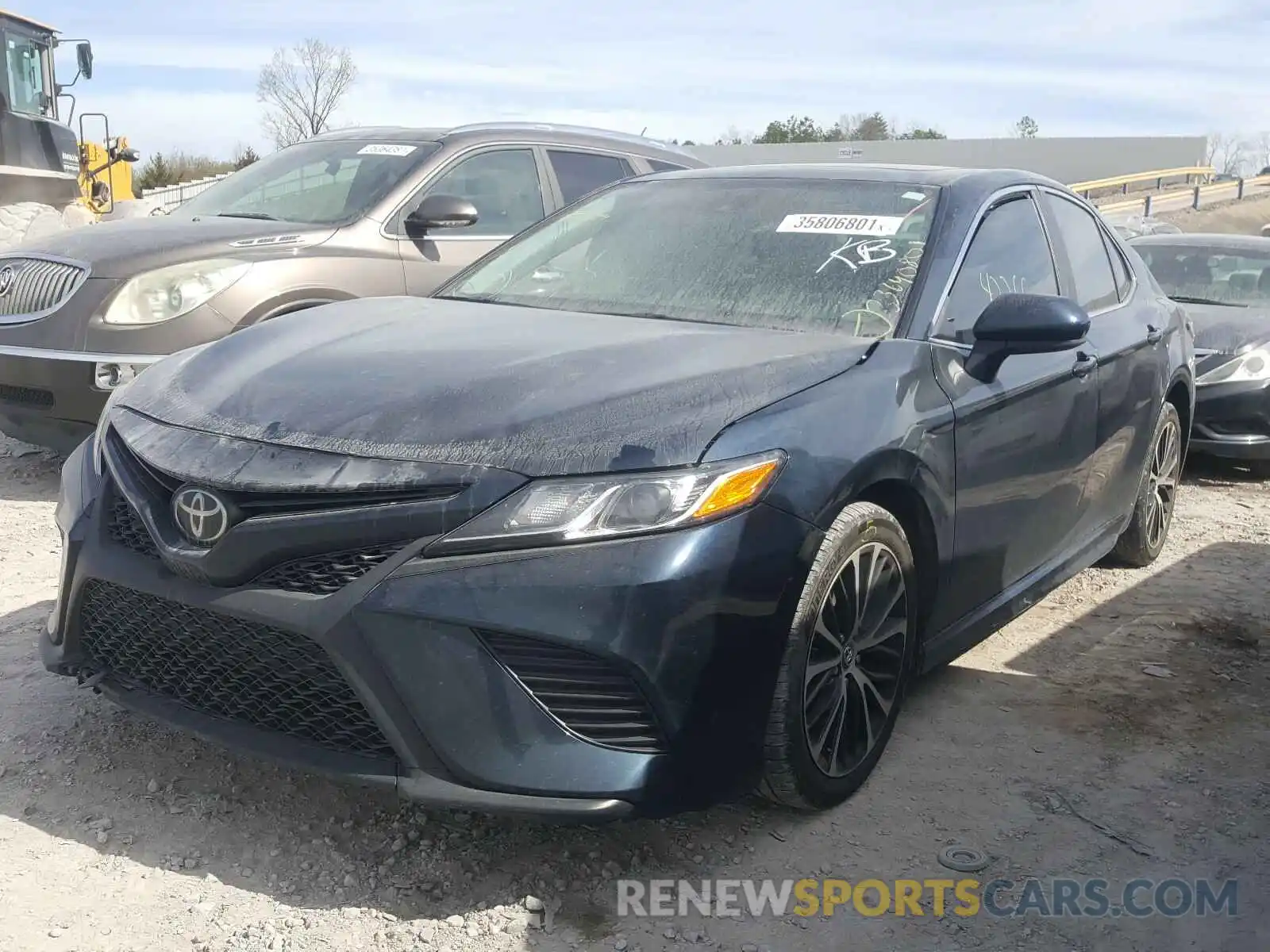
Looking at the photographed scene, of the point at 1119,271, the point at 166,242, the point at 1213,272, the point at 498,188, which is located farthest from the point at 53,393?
the point at 1213,272

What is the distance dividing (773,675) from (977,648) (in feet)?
6.23

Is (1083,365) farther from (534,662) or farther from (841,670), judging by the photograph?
(534,662)

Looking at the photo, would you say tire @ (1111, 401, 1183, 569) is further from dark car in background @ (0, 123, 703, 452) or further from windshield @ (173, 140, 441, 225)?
windshield @ (173, 140, 441, 225)

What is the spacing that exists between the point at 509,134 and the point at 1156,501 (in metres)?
3.61

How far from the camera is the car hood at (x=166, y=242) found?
5.16m

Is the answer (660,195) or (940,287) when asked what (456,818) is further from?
(660,195)

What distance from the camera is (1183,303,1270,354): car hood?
7.31 m

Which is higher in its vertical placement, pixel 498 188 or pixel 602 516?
pixel 498 188

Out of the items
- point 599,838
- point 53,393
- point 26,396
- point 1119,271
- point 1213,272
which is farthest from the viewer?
point 1213,272

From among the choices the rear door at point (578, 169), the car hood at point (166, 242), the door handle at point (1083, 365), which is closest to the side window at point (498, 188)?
the rear door at point (578, 169)

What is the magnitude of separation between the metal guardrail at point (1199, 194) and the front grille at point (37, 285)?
1163 inches

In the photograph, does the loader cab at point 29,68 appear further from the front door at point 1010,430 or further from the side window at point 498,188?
the front door at point 1010,430

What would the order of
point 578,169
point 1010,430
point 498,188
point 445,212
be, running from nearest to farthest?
point 1010,430 → point 445,212 → point 498,188 → point 578,169

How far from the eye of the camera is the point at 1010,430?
3.43 meters
